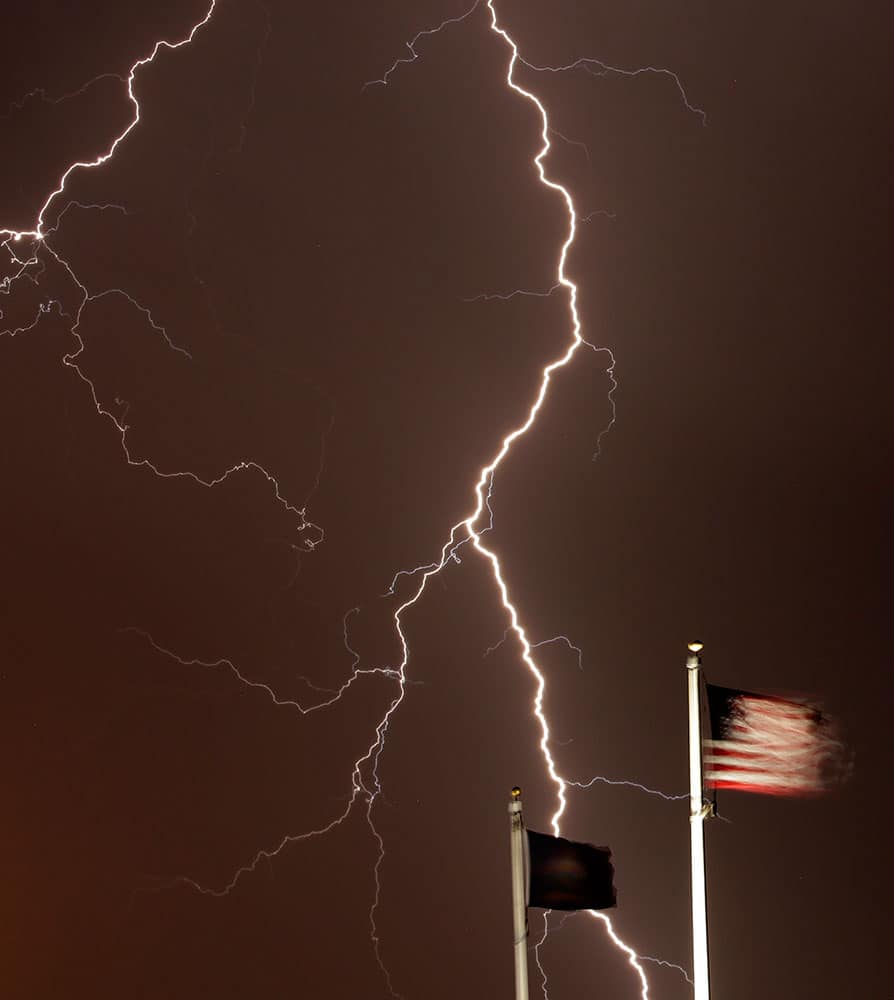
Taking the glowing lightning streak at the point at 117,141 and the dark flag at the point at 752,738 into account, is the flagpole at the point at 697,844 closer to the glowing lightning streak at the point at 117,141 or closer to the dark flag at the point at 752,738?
the dark flag at the point at 752,738

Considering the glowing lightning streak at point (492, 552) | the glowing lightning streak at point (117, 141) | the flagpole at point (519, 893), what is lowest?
the flagpole at point (519, 893)

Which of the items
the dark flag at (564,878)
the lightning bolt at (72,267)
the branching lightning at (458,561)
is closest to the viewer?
the dark flag at (564,878)

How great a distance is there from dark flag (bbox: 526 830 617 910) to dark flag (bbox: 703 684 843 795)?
302 mm

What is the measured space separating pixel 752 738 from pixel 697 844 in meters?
0.22

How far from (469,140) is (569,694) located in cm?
129

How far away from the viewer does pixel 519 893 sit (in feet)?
5.63

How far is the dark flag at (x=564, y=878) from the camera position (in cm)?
168

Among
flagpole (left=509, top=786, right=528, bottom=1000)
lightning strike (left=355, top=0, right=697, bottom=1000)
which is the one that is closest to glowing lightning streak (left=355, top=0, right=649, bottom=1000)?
lightning strike (left=355, top=0, right=697, bottom=1000)

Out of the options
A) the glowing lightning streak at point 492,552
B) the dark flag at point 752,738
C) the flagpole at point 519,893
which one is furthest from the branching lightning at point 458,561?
the flagpole at point 519,893

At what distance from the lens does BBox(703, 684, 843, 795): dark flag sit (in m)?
1.77

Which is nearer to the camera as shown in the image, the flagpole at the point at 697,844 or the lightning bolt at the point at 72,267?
the flagpole at the point at 697,844

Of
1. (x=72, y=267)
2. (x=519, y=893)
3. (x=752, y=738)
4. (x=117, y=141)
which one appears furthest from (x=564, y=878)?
(x=117, y=141)

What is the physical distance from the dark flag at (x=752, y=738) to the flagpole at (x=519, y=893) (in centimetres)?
39

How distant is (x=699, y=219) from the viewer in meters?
2.13
